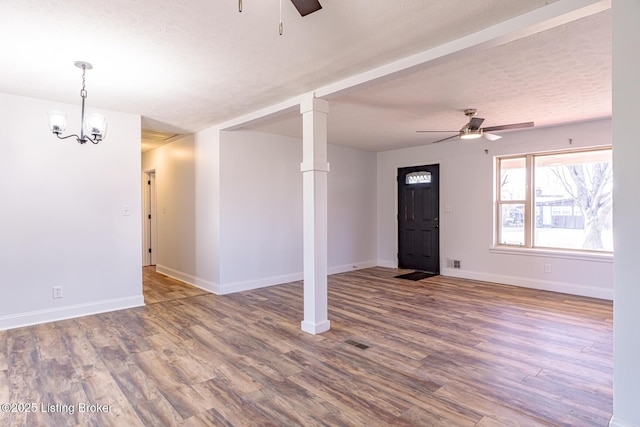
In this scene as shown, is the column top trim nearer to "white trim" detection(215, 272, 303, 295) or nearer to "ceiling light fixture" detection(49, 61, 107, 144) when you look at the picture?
"ceiling light fixture" detection(49, 61, 107, 144)

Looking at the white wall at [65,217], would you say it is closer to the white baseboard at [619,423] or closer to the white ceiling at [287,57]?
the white ceiling at [287,57]

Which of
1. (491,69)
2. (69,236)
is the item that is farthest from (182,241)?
(491,69)

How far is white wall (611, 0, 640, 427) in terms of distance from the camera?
1711 millimetres

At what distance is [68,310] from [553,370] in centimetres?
499

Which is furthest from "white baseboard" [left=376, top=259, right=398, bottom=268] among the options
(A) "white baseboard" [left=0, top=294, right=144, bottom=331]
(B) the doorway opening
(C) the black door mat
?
(B) the doorway opening

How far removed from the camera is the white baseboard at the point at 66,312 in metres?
3.70

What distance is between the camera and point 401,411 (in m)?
2.15

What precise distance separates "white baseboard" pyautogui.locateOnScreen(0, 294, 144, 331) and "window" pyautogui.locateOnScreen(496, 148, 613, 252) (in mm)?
5859

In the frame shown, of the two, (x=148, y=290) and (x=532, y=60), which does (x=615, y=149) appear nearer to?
(x=532, y=60)

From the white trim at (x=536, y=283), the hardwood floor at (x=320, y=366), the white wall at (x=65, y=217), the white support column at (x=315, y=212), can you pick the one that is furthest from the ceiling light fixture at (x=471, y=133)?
the white wall at (x=65, y=217)

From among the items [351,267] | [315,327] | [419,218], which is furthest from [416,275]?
[315,327]

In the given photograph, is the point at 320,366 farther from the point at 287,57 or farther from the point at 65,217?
the point at 65,217

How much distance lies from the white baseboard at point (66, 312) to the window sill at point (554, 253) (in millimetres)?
5606

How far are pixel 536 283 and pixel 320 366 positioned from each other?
14.0ft
